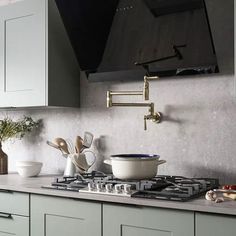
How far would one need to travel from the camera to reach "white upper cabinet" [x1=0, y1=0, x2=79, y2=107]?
2.38m

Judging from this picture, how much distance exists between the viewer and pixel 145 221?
1674 millimetres

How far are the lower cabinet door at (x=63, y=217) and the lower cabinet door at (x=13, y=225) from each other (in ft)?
0.17

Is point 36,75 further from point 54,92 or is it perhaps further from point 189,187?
point 189,187

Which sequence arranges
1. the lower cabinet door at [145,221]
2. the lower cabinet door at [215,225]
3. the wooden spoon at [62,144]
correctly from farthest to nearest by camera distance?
the wooden spoon at [62,144]
the lower cabinet door at [145,221]
the lower cabinet door at [215,225]

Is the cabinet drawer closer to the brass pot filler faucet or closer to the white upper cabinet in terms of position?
the white upper cabinet

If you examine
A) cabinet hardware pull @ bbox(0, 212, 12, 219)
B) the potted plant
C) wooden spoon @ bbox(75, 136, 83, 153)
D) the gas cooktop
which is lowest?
cabinet hardware pull @ bbox(0, 212, 12, 219)

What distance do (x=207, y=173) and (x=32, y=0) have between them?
1481mm

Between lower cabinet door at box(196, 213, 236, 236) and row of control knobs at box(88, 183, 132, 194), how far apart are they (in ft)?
1.16

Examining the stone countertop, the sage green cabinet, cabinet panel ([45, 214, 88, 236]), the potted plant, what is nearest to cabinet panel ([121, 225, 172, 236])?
the stone countertop

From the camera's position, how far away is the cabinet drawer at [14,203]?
206cm

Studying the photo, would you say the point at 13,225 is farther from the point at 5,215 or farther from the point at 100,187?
the point at 100,187

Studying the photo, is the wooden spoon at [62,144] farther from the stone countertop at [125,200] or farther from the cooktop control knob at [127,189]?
the cooktop control knob at [127,189]

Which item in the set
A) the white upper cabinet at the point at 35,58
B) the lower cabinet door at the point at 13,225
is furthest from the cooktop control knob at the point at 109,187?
the white upper cabinet at the point at 35,58

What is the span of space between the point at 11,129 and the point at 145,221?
1.45 meters
